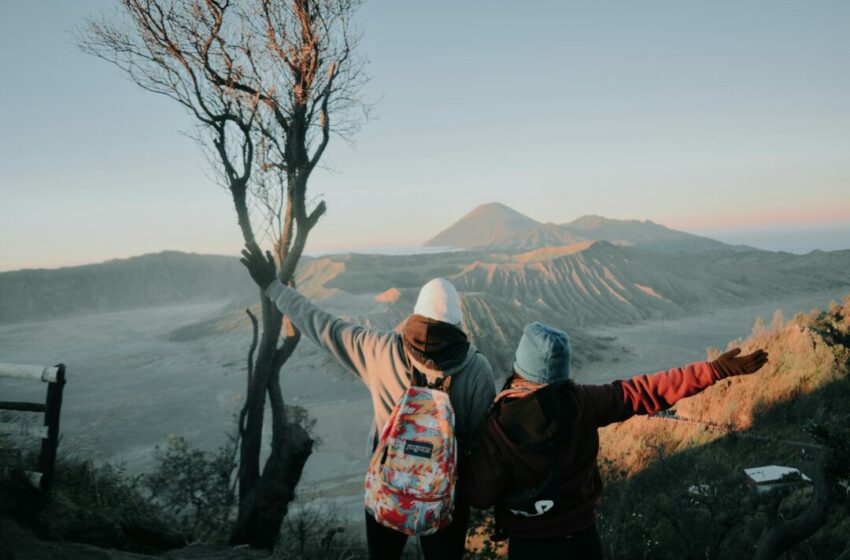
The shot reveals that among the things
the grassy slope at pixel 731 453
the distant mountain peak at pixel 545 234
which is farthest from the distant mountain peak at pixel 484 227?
the grassy slope at pixel 731 453

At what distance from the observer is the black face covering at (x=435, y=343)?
1.98 metres

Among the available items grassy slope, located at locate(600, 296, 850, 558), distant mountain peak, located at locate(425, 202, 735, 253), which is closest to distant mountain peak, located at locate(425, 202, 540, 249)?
distant mountain peak, located at locate(425, 202, 735, 253)

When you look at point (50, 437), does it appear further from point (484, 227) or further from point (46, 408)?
point (484, 227)

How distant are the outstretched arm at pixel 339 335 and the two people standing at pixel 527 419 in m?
0.12

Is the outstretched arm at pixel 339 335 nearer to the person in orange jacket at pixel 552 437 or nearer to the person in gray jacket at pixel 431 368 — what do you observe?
the person in gray jacket at pixel 431 368

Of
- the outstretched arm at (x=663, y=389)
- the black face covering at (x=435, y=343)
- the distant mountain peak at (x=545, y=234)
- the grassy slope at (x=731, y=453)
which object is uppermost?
the distant mountain peak at (x=545, y=234)

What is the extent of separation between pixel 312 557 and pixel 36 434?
2668 millimetres

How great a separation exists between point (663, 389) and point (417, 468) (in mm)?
1043

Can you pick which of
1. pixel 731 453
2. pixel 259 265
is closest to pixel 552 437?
pixel 259 265

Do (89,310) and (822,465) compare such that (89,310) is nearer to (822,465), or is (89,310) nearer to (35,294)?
(35,294)

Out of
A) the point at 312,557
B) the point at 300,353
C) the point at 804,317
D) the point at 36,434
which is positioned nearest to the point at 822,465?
the point at 312,557

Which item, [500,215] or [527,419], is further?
[500,215]

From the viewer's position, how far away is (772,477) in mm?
4820

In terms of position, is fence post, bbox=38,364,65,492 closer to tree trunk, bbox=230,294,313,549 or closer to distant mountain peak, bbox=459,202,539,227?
tree trunk, bbox=230,294,313,549
